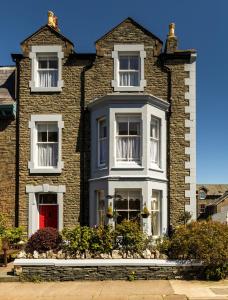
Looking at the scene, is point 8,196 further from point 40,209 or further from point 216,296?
point 216,296

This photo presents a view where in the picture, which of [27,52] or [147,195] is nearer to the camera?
[147,195]

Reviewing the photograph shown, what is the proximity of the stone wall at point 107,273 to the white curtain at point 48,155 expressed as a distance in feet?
19.7

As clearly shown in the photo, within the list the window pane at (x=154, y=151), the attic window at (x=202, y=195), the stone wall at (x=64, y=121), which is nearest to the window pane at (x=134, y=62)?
the stone wall at (x=64, y=121)

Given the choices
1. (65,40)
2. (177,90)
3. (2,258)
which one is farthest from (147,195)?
(65,40)

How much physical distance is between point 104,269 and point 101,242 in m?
0.91

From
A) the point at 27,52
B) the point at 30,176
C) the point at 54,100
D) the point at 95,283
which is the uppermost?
the point at 27,52

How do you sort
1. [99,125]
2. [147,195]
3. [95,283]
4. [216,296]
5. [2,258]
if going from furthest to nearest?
[99,125] → [147,195] → [2,258] → [95,283] → [216,296]

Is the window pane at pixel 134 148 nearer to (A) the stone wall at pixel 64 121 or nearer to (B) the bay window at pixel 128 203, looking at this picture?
(B) the bay window at pixel 128 203

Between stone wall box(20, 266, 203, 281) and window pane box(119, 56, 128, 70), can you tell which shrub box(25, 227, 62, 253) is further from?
window pane box(119, 56, 128, 70)

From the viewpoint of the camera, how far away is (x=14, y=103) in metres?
17.3

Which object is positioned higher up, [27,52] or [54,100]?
[27,52]

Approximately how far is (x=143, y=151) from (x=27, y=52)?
6.89m

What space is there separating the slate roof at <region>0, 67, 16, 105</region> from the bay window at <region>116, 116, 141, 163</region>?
4.92 meters

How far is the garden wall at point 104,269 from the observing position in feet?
40.0
